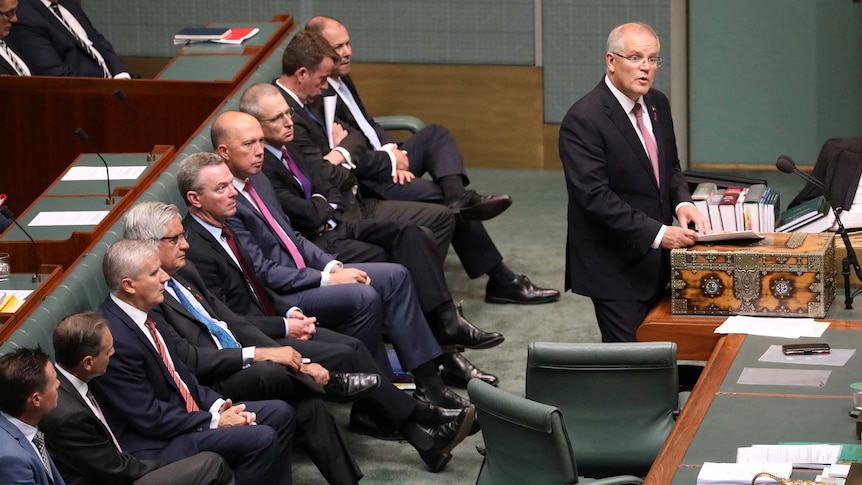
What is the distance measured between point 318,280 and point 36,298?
1.23 meters

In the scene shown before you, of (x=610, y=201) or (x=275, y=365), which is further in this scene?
(x=610, y=201)

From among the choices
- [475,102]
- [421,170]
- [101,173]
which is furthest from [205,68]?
[475,102]

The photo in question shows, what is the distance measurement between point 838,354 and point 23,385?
219 cm

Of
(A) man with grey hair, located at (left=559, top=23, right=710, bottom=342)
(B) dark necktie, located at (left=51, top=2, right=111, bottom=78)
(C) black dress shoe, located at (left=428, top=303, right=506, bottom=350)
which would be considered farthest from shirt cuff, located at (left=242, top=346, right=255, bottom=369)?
(B) dark necktie, located at (left=51, top=2, right=111, bottom=78)

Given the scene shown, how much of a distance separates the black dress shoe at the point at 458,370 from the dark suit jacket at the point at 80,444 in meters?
1.96

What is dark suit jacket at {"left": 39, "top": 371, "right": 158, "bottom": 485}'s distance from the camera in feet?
11.3

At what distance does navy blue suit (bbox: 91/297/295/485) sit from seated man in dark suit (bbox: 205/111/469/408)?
0.94m

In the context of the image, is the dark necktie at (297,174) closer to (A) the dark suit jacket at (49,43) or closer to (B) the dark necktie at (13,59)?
(B) the dark necktie at (13,59)

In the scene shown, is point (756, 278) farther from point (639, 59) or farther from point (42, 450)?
point (42, 450)

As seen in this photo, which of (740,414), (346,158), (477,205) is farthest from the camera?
(477,205)

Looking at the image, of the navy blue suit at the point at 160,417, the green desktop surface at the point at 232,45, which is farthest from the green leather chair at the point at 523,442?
the green desktop surface at the point at 232,45

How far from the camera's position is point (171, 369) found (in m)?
3.89

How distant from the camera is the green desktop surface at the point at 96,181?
4.74 m

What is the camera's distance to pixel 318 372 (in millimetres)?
4348
